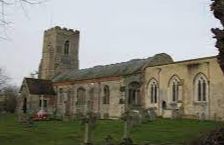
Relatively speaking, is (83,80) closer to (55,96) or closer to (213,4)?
(55,96)

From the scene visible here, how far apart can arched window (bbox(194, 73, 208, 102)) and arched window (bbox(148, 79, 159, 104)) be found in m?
5.82

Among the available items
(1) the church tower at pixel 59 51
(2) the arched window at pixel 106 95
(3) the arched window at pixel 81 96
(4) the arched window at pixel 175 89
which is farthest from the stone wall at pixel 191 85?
(1) the church tower at pixel 59 51

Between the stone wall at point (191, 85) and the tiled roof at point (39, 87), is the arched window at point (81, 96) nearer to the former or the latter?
the tiled roof at point (39, 87)

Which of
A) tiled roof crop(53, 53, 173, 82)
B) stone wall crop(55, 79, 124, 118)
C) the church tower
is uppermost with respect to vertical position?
the church tower

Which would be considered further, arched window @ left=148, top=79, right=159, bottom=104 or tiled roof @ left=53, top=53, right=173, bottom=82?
tiled roof @ left=53, top=53, right=173, bottom=82

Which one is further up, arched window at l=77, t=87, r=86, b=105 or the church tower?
the church tower

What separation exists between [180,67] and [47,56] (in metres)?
31.4

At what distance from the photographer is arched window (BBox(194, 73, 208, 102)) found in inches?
1564

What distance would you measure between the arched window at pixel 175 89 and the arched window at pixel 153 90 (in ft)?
7.35

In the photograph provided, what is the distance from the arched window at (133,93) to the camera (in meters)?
47.6

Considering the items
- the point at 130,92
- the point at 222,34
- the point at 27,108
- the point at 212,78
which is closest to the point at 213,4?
the point at 222,34

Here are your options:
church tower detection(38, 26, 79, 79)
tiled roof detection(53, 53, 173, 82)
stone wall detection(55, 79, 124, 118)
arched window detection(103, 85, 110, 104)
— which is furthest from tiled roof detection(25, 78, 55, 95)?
arched window detection(103, 85, 110, 104)

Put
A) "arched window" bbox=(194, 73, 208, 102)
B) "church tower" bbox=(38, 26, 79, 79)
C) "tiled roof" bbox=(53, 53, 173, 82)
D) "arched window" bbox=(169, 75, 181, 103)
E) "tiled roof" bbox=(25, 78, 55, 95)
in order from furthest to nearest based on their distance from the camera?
"church tower" bbox=(38, 26, 79, 79) < "tiled roof" bbox=(25, 78, 55, 95) < "tiled roof" bbox=(53, 53, 173, 82) < "arched window" bbox=(169, 75, 181, 103) < "arched window" bbox=(194, 73, 208, 102)

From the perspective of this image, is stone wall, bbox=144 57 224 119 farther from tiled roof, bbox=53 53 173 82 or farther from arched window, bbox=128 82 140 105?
tiled roof, bbox=53 53 173 82
